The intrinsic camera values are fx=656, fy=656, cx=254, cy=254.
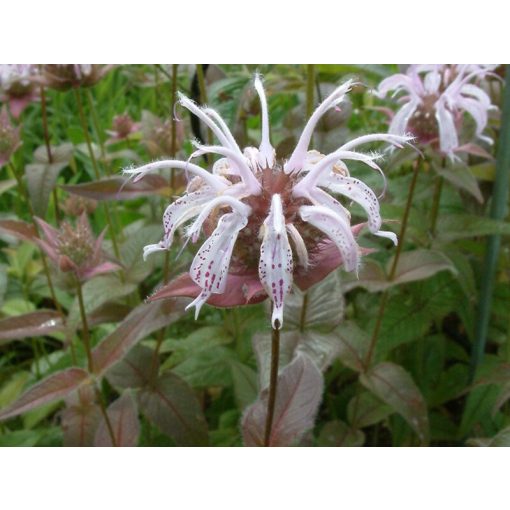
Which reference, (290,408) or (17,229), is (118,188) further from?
(290,408)

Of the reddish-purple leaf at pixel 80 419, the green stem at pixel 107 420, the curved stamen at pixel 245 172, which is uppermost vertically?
the curved stamen at pixel 245 172

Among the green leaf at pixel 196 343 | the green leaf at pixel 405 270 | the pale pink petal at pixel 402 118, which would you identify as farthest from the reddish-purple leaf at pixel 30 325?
the pale pink petal at pixel 402 118

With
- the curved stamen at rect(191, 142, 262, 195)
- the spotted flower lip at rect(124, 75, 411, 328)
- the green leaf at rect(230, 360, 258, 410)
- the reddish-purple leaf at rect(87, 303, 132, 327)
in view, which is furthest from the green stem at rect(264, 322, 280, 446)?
the reddish-purple leaf at rect(87, 303, 132, 327)

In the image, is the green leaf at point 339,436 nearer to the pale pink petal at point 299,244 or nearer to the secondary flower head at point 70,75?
the pale pink petal at point 299,244

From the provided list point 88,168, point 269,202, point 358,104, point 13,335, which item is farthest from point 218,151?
point 88,168

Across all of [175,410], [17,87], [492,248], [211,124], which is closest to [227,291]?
[211,124]

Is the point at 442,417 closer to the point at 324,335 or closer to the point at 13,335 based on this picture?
the point at 324,335
